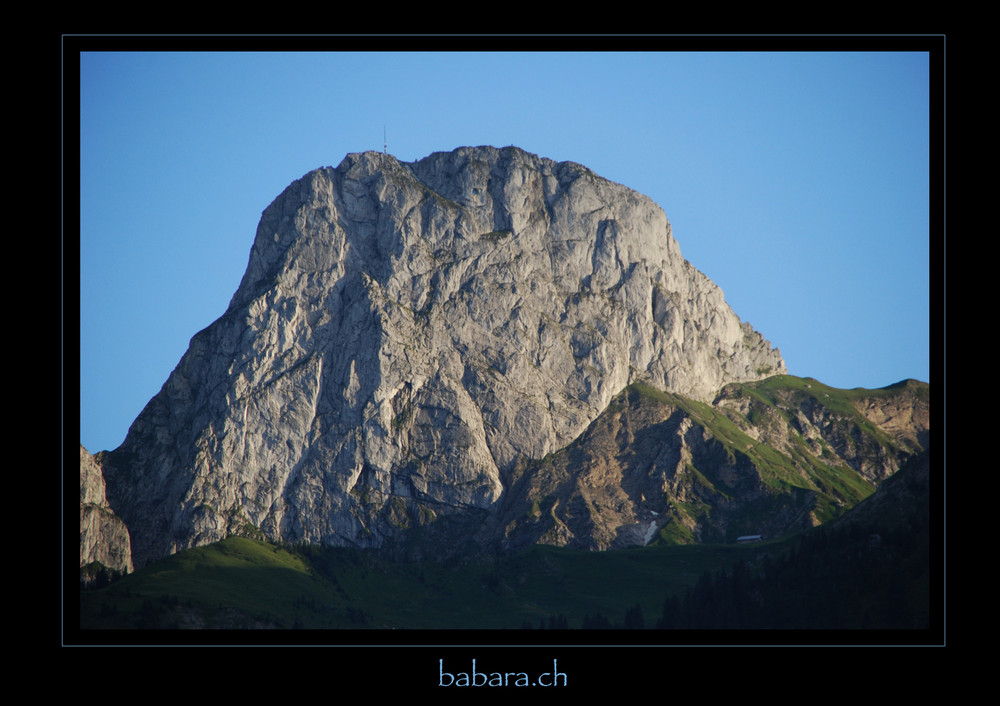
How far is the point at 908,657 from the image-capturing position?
8894 centimetres

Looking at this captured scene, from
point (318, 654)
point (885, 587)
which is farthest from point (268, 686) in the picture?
point (885, 587)
